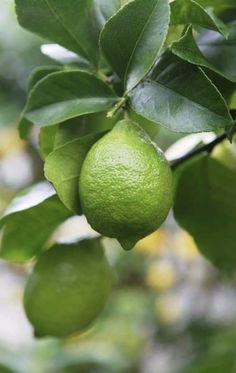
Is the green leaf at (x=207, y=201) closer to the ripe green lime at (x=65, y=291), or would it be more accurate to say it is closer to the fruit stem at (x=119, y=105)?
the ripe green lime at (x=65, y=291)

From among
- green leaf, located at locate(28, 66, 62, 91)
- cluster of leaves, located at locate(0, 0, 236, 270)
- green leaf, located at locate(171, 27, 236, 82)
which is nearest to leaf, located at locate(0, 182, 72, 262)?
cluster of leaves, located at locate(0, 0, 236, 270)

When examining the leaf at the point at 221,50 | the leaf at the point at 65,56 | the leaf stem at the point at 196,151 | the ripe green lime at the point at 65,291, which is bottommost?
the ripe green lime at the point at 65,291

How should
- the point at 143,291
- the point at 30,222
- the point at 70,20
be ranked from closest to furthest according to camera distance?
the point at 70,20
the point at 30,222
the point at 143,291

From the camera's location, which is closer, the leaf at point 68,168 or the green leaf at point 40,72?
the leaf at point 68,168

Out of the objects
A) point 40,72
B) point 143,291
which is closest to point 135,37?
point 40,72

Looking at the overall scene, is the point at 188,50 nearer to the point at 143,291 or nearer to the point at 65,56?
the point at 65,56

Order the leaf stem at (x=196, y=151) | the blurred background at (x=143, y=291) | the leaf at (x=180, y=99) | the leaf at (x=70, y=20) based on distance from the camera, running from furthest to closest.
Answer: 1. the blurred background at (x=143, y=291)
2. the leaf stem at (x=196, y=151)
3. the leaf at (x=70, y=20)
4. the leaf at (x=180, y=99)

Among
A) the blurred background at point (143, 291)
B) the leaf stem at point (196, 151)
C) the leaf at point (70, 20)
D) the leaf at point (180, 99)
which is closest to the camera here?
the leaf at point (180, 99)

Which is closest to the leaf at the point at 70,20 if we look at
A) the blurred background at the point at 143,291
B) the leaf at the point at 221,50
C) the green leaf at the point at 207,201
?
the leaf at the point at 221,50
